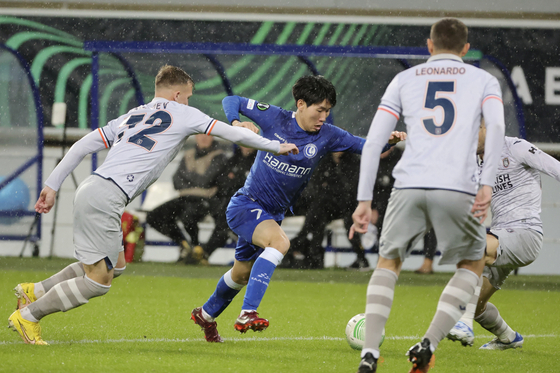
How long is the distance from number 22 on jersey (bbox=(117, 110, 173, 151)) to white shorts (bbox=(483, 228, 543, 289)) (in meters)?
2.13

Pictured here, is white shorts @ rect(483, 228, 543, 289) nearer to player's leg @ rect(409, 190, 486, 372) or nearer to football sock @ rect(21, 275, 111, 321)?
player's leg @ rect(409, 190, 486, 372)

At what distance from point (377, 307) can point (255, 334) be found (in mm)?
1886

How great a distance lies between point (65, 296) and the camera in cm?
404

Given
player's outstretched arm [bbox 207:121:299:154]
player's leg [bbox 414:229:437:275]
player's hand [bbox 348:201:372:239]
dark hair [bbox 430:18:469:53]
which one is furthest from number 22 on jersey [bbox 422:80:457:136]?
player's leg [bbox 414:229:437:275]

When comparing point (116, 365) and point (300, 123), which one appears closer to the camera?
point (116, 365)

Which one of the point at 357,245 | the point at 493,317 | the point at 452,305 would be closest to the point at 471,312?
the point at 493,317

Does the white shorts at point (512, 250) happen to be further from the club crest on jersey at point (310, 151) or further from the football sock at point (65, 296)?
the football sock at point (65, 296)

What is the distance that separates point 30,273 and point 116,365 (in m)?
5.28

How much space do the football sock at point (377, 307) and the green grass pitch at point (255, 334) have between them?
1.94 ft

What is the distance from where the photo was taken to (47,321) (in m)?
5.19

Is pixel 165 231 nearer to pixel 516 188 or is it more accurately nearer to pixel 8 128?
pixel 8 128

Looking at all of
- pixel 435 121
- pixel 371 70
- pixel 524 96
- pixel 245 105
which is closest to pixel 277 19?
pixel 371 70

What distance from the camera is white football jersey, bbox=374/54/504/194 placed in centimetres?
324

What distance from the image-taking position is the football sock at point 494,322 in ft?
14.9
